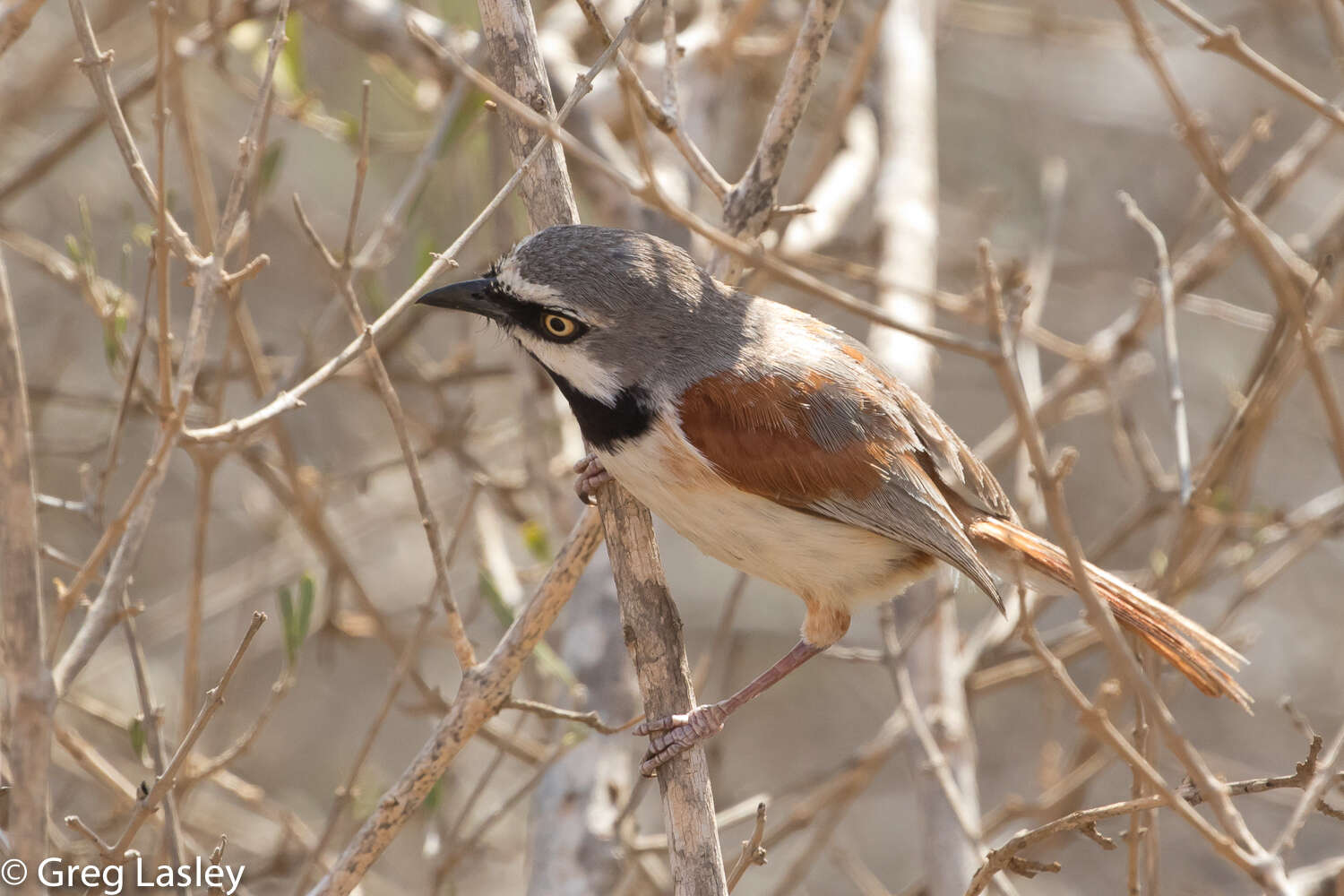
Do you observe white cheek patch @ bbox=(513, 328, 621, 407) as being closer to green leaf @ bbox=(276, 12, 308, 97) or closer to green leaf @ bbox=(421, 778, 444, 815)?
green leaf @ bbox=(421, 778, 444, 815)

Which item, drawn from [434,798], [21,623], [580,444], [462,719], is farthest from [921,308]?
[21,623]

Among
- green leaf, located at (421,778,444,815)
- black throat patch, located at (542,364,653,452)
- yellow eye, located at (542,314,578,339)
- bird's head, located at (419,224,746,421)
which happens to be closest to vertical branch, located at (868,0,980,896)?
bird's head, located at (419,224,746,421)

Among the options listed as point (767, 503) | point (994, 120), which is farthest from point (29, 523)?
point (994, 120)

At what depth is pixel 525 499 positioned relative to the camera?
699cm

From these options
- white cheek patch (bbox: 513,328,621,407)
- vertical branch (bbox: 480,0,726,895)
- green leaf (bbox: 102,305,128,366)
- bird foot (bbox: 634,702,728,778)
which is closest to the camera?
vertical branch (bbox: 480,0,726,895)

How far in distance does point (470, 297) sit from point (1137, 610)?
2253mm

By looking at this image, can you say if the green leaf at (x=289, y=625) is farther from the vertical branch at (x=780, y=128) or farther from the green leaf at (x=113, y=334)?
the vertical branch at (x=780, y=128)

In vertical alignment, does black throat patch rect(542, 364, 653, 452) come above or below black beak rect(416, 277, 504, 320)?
below

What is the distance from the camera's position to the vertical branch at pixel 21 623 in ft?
7.29

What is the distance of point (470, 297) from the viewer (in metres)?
3.54

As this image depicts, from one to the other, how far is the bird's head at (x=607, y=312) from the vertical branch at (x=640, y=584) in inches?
6.1

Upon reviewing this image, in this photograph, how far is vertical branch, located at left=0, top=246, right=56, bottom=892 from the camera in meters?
2.22

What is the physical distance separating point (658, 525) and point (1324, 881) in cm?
524

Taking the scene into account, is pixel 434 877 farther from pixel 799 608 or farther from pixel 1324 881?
pixel 799 608
